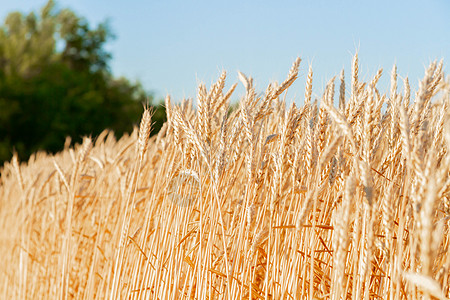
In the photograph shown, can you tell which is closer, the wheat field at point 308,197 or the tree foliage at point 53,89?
the wheat field at point 308,197

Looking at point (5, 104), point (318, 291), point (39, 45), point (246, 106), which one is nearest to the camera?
point (246, 106)

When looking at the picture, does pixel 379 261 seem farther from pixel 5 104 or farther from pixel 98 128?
pixel 98 128

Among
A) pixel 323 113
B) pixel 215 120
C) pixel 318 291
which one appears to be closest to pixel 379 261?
pixel 318 291

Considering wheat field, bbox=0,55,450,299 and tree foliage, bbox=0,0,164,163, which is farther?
tree foliage, bbox=0,0,164,163

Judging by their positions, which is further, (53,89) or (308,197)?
(53,89)

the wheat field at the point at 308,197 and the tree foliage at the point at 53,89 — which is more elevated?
the tree foliage at the point at 53,89

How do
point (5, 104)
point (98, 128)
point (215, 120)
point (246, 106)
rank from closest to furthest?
point (246, 106)
point (215, 120)
point (5, 104)
point (98, 128)

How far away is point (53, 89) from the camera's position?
12.1 meters

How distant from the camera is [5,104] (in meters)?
10.9

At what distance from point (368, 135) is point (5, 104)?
11768 millimetres

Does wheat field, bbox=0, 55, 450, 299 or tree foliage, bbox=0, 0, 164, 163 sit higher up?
tree foliage, bbox=0, 0, 164, 163

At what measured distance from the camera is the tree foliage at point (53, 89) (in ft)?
37.3

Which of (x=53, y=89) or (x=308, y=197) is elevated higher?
(x=53, y=89)

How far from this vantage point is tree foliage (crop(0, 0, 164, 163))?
37.3 ft
